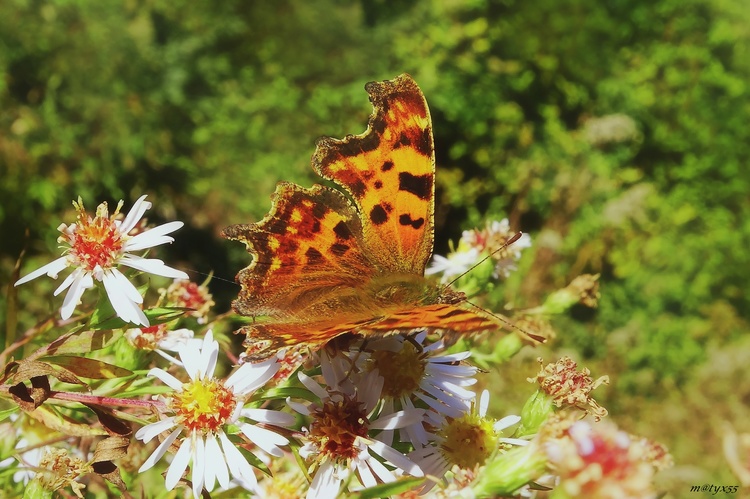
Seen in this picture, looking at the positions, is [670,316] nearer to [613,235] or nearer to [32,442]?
[613,235]

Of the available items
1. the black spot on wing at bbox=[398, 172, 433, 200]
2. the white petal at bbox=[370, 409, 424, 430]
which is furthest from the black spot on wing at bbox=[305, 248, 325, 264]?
the white petal at bbox=[370, 409, 424, 430]

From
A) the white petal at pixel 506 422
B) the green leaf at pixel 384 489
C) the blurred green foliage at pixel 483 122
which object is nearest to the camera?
the green leaf at pixel 384 489

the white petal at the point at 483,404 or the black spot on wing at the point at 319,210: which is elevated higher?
the black spot on wing at the point at 319,210

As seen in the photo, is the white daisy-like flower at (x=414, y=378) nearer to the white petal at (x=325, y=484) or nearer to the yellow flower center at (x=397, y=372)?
the yellow flower center at (x=397, y=372)

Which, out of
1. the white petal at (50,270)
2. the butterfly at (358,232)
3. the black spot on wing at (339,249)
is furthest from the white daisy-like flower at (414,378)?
the white petal at (50,270)

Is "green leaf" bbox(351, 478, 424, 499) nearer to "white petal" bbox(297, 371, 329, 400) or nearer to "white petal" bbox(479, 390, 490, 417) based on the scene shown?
"white petal" bbox(297, 371, 329, 400)

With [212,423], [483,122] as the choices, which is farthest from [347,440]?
[483,122]
